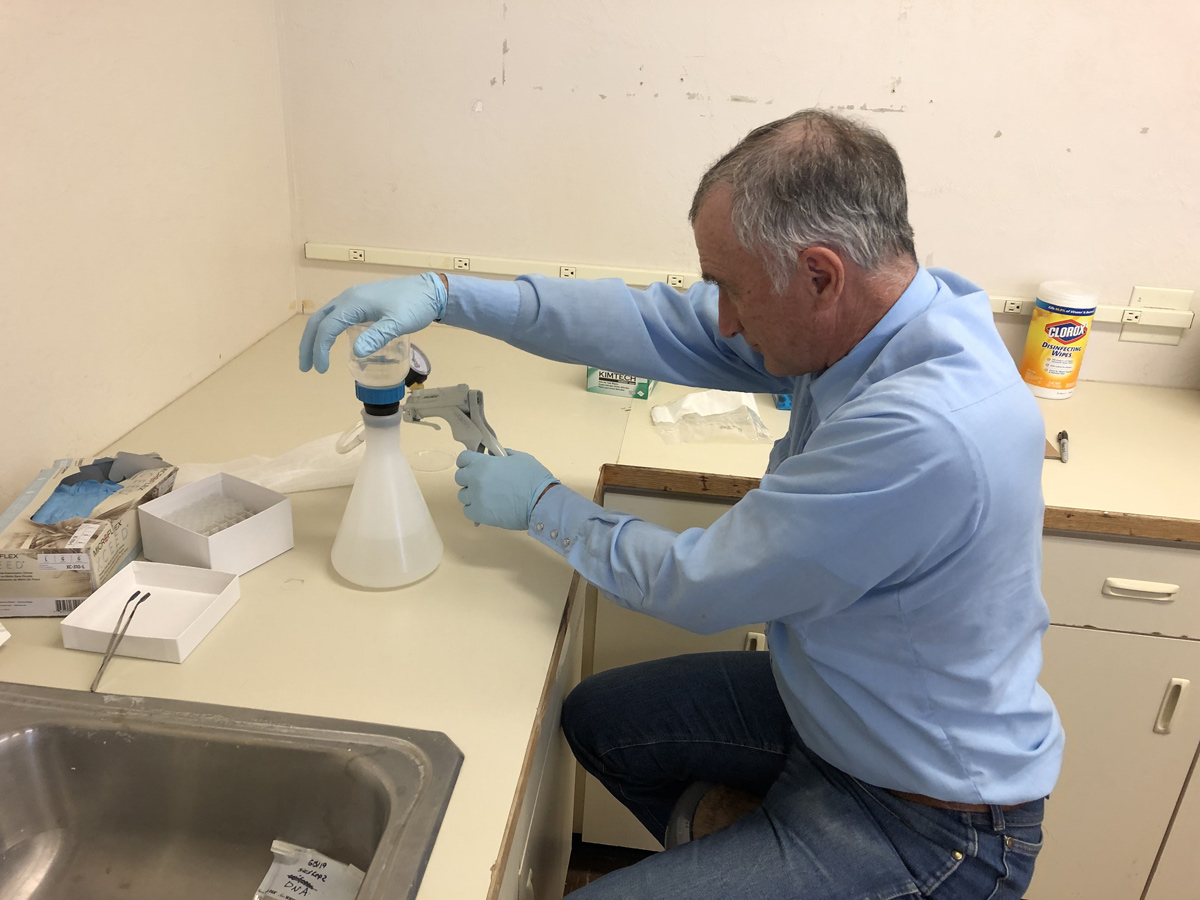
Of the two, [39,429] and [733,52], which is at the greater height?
[733,52]

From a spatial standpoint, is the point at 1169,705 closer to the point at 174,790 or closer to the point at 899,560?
the point at 899,560

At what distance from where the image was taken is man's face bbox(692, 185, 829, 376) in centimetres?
90

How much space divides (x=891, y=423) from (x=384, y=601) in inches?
23.5

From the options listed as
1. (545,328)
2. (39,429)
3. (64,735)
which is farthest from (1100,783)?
(39,429)

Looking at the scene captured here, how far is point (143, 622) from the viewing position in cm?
95

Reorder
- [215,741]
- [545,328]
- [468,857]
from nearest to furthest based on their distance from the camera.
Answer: [468,857]
[215,741]
[545,328]

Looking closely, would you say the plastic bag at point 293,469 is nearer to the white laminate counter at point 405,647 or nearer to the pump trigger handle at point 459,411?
the white laminate counter at point 405,647

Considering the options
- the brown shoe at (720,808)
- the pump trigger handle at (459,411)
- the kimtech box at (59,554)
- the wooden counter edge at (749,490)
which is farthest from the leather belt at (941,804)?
the kimtech box at (59,554)

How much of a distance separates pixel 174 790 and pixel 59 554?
293 millimetres

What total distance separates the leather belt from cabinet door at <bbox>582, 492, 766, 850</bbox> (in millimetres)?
463

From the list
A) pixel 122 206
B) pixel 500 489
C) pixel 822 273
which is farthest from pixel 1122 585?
pixel 122 206

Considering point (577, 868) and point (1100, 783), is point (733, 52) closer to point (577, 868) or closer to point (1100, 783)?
point (1100, 783)

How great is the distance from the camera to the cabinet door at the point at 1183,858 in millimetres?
1514

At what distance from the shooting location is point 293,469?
4.14 feet
